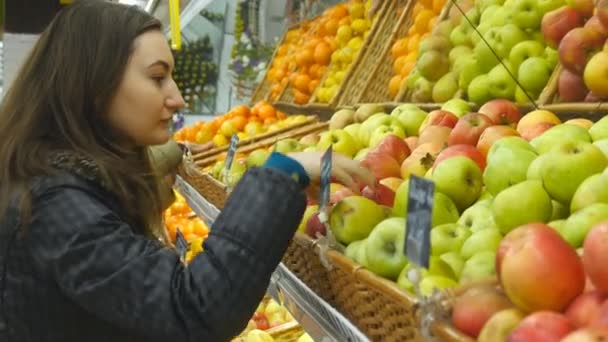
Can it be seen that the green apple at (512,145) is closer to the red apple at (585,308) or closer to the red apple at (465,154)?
the red apple at (465,154)

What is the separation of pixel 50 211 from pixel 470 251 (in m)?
0.72

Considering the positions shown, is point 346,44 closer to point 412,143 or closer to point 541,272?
point 412,143

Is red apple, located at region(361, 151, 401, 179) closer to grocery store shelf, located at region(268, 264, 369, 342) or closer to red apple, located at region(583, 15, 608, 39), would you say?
grocery store shelf, located at region(268, 264, 369, 342)

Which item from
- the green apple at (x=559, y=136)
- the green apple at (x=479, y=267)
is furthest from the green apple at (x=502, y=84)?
the green apple at (x=479, y=267)

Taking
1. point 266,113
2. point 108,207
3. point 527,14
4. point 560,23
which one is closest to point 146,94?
point 108,207

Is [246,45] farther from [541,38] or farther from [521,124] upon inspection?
[521,124]

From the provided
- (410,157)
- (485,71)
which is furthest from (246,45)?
(410,157)

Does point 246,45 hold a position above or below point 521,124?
below

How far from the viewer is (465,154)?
1.66 metres

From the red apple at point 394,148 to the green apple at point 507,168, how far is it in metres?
0.48

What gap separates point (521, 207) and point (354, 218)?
0.34 meters

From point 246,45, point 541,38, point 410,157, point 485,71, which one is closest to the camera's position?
point 410,157

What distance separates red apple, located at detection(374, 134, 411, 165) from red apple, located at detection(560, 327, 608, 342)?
1233mm

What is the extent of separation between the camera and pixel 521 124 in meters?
1.89
